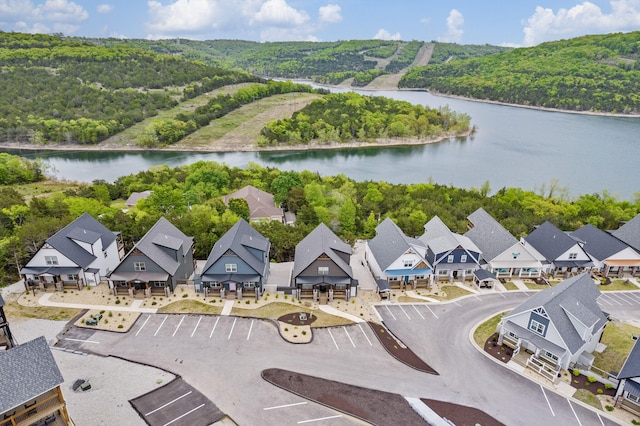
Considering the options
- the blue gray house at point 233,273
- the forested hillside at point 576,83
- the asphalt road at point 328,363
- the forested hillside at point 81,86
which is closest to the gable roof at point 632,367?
the asphalt road at point 328,363

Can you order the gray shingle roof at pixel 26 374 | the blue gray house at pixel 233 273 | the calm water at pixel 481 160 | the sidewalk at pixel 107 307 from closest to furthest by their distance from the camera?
1. the gray shingle roof at pixel 26 374
2. the sidewalk at pixel 107 307
3. the blue gray house at pixel 233 273
4. the calm water at pixel 481 160

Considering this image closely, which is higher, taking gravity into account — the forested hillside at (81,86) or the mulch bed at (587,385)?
the forested hillside at (81,86)

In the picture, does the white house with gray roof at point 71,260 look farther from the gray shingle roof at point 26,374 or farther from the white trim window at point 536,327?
the white trim window at point 536,327

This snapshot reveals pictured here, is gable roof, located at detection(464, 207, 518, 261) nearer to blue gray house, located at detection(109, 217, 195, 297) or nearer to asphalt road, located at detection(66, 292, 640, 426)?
asphalt road, located at detection(66, 292, 640, 426)

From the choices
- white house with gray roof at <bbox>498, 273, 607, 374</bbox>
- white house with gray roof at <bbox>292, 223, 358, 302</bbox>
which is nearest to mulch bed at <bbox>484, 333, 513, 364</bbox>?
white house with gray roof at <bbox>498, 273, 607, 374</bbox>

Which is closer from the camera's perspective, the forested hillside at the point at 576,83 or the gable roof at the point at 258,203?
the gable roof at the point at 258,203

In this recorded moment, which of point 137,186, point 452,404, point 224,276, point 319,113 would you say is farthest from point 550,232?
point 319,113

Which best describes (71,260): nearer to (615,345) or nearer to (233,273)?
(233,273)
